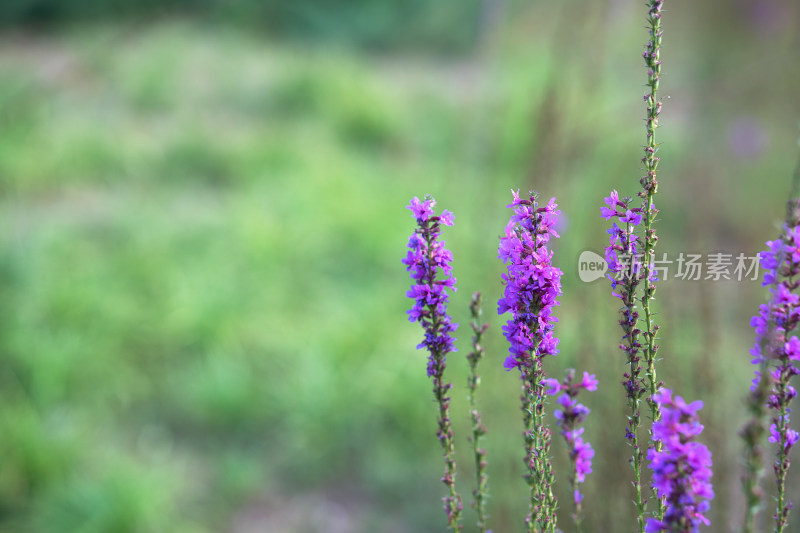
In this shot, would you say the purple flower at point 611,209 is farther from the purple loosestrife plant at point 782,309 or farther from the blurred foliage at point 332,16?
the blurred foliage at point 332,16

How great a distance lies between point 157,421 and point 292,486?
0.86 meters

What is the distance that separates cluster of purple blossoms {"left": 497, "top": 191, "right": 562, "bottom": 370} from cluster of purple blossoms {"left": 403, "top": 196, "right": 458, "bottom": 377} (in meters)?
0.11

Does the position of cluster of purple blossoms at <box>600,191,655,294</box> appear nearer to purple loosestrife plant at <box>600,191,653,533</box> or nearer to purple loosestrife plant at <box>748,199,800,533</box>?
purple loosestrife plant at <box>600,191,653,533</box>

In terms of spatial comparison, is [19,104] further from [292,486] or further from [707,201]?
[707,201]

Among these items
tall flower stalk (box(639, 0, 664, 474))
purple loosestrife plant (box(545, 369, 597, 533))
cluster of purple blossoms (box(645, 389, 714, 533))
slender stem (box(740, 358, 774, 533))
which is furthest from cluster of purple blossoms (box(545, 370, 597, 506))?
slender stem (box(740, 358, 774, 533))

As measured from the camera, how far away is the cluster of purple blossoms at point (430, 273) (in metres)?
1.18

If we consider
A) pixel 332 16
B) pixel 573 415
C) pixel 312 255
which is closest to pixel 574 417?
pixel 573 415

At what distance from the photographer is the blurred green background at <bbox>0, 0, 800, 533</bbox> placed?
3.07 metres

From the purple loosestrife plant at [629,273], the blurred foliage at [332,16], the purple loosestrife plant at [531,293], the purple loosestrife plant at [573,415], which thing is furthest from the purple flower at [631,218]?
the blurred foliage at [332,16]

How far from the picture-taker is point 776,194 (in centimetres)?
641

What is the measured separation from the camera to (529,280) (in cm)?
108

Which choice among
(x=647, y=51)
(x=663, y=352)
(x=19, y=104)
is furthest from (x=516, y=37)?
(x=647, y=51)

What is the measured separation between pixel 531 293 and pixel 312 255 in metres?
4.12

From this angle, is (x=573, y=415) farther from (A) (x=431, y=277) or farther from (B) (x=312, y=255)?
(B) (x=312, y=255)
